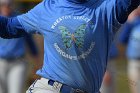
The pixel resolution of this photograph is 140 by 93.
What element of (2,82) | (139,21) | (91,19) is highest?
(91,19)

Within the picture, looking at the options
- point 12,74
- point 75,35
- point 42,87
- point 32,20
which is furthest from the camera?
point 12,74

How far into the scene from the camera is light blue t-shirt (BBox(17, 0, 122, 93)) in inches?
226

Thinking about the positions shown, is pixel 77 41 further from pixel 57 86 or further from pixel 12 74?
pixel 12 74

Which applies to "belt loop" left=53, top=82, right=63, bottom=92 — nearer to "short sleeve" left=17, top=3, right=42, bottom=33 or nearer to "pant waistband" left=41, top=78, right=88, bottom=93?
"pant waistband" left=41, top=78, right=88, bottom=93

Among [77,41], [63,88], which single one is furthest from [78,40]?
[63,88]

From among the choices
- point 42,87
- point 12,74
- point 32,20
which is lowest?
point 12,74

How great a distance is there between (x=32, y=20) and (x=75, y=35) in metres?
0.47

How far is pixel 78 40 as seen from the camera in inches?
227

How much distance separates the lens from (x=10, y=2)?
1030 centimetres

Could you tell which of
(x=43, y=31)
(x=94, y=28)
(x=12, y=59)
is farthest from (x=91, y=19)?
(x=12, y=59)

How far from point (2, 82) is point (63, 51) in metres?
4.45

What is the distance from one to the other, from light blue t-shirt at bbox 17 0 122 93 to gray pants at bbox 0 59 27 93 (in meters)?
4.05

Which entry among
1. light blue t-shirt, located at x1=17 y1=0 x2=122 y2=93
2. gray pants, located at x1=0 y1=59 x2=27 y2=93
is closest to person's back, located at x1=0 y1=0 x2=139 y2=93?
light blue t-shirt, located at x1=17 y1=0 x2=122 y2=93

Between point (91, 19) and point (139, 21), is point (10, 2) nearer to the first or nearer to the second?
point (139, 21)
